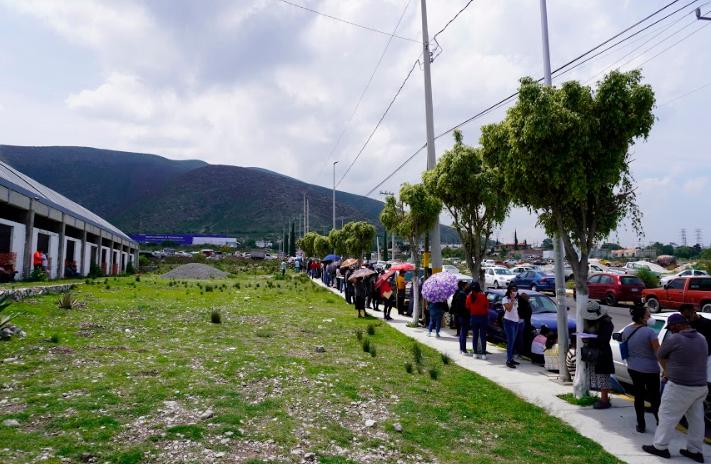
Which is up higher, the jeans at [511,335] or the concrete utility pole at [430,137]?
the concrete utility pole at [430,137]

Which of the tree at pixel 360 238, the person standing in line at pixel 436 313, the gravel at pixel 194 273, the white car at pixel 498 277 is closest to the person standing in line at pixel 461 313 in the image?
the person standing in line at pixel 436 313

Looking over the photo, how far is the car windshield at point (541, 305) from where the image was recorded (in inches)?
527

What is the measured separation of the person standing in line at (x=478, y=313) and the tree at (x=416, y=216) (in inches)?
203

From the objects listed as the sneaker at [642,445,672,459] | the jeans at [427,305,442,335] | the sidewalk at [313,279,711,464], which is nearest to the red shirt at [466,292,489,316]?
the sidewalk at [313,279,711,464]

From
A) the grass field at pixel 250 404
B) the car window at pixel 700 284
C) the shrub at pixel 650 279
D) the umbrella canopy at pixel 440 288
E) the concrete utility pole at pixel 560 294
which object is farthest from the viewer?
the shrub at pixel 650 279

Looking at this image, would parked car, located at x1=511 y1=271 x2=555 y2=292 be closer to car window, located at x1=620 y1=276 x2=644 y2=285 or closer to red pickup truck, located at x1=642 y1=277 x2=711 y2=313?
car window, located at x1=620 y1=276 x2=644 y2=285

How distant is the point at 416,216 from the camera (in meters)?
17.5

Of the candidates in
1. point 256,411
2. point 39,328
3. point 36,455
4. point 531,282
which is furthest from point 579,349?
point 531,282

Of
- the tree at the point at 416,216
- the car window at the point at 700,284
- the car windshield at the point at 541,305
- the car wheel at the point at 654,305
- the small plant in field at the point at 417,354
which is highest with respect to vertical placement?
the tree at the point at 416,216

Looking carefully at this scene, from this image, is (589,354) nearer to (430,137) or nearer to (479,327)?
(479,327)

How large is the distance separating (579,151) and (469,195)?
7.07 m

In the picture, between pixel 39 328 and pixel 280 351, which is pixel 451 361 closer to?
pixel 280 351

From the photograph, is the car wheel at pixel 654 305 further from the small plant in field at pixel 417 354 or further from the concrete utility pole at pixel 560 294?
the concrete utility pole at pixel 560 294

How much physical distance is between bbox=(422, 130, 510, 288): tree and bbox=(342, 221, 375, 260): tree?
19081 mm
